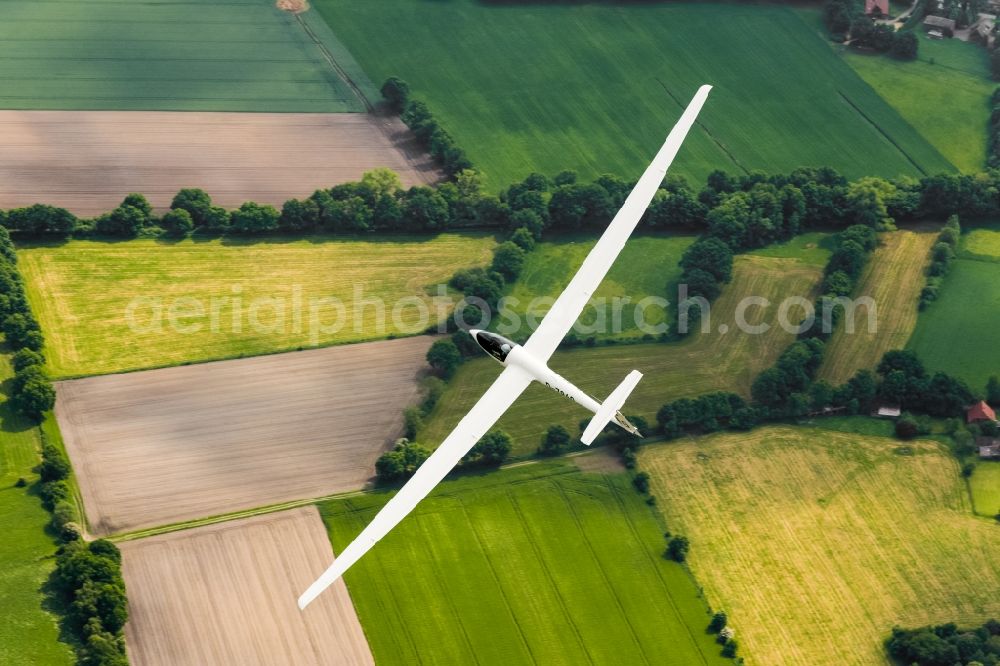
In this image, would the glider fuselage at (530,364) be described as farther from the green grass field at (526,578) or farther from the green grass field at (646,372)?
the green grass field at (646,372)

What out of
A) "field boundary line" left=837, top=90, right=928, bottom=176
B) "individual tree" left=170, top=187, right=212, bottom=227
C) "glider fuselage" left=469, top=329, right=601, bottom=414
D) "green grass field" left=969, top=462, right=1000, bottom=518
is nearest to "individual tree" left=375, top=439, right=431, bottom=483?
"glider fuselage" left=469, top=329, right=601, bottom=414

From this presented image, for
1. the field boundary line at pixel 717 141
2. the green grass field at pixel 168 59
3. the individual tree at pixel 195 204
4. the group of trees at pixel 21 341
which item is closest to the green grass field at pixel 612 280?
the field boundary line at pixel 717 141

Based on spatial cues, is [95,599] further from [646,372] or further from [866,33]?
[866,33]

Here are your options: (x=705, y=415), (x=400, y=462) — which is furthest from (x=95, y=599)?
(x=705, y=415)

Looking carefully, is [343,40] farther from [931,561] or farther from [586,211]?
[931,561]

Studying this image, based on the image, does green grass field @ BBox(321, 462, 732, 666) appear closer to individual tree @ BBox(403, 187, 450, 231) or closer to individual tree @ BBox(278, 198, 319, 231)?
individual tree @ BBox(403, 187, 450, 231)

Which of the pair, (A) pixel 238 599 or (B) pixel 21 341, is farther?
(B) pixel 21 341
